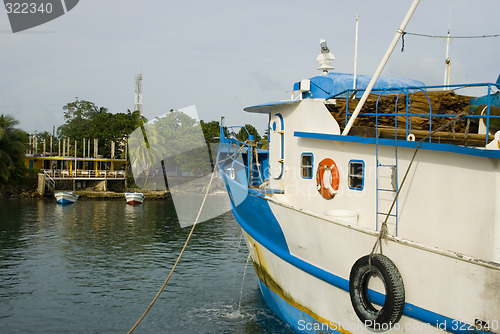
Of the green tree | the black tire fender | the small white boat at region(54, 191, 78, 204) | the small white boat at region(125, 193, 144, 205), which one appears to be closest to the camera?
the black tire fender

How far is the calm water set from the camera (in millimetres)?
13273

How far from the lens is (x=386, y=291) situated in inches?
311

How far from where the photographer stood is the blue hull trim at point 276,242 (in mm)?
7250

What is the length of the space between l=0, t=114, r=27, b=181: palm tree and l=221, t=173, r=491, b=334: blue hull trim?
5086 centimetres

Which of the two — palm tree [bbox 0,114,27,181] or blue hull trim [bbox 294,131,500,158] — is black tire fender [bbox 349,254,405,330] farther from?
palm tree [bbox 0,114,27,181]

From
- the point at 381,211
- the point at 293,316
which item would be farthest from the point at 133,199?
the point at 381,211

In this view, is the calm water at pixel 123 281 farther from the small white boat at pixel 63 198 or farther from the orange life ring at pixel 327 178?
the small white boat at pixel 63 198

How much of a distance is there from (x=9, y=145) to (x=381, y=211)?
2303 inches

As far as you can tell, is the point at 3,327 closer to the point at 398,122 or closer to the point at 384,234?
the point at 384,234

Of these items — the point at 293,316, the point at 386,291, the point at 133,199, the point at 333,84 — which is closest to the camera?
the point at 386,291

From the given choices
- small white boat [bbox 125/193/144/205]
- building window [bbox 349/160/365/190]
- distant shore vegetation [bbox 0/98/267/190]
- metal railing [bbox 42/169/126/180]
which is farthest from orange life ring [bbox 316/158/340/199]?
metal railing [bbox 42/169/126/180]

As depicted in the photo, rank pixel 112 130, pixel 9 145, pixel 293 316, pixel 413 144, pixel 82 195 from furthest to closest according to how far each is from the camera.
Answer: pixel 112 130, pixel 9 145, pixel 82 195, pixel 293 316, pixel 413 144

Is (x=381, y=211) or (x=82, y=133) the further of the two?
(x=82, y=133)

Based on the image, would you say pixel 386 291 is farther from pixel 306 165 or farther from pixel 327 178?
pixel 306 165
